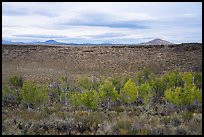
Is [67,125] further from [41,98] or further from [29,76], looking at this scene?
[29,76]

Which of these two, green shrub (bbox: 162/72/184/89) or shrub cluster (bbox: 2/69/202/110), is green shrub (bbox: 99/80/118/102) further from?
green shrub (bbox: 162/72/184/89)

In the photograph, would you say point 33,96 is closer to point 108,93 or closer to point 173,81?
point 108,93

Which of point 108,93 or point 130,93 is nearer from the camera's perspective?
point 108,93

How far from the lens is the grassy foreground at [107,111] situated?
975cm

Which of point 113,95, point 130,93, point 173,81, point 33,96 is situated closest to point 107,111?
point 113,95

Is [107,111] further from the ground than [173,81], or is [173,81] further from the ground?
[173,81]

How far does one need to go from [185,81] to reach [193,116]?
9.84m

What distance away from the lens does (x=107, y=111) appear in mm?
14336

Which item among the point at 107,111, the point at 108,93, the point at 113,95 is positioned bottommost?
the point at 107,111

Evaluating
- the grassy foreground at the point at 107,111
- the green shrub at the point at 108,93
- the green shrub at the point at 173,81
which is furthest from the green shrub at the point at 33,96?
the green shrub at the point at 173,81

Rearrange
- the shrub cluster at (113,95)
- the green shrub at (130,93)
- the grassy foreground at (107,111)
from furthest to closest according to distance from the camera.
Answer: the green shrub at (130,93), the shrub cluster at (113,95), the grassy foreground at (107,111)

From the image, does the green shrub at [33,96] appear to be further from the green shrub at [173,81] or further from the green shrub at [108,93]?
the green shrub at [173,81]

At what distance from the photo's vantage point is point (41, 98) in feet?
52.1

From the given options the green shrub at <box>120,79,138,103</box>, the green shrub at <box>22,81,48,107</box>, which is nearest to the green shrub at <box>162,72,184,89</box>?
the green shrub at <box>120,79,138,103</box>
